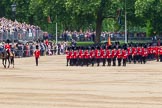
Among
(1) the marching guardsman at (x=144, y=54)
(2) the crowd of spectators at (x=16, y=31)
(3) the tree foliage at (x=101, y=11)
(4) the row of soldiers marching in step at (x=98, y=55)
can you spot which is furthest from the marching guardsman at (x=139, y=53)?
(3) the tree foliage at (x=101, y=11)

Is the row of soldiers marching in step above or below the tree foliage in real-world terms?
below

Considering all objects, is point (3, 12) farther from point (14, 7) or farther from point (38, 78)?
point (38, 78)

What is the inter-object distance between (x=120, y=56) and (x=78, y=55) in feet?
9.43

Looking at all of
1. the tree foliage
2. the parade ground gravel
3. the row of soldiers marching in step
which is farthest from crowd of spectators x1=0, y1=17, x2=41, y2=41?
the parade ground gravel

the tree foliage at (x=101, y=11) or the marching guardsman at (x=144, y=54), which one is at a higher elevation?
the tree foliage at (x=101, y=11)

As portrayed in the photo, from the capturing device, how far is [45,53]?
6962 centimetres

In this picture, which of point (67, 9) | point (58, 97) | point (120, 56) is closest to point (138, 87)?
point (58, 97)

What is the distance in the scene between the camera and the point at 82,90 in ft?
92.9

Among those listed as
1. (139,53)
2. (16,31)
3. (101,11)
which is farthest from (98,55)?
(101,11)

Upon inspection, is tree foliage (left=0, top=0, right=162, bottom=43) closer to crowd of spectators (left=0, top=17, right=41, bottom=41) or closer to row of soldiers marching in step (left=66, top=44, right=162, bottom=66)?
crowd of spectators (left=0, top=17, right=41, bottom=41)

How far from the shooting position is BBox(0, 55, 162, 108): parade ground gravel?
23750 mm

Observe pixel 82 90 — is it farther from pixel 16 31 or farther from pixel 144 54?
pixel 16 31

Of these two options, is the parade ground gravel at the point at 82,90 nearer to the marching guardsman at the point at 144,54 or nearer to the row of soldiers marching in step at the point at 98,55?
the row of soldiers marching in step at the point at 98,55

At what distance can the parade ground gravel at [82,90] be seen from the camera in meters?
23.8
